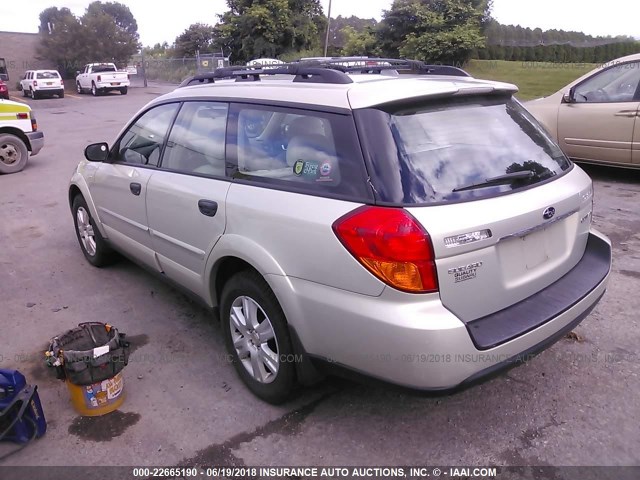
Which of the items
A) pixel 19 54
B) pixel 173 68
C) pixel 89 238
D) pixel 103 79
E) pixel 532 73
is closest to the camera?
pixel 89 238

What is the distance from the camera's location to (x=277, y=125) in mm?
2840

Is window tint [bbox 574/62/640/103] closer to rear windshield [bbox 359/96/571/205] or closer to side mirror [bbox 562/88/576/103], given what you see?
side mirror [bbox 562/88/576/103]

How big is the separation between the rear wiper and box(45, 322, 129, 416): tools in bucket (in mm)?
1937

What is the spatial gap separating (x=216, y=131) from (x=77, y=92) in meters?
36.6

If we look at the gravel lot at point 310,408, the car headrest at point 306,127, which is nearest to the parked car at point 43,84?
the gravel lot at point 310,408

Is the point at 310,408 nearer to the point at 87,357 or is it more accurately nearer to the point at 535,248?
the point at 87,357

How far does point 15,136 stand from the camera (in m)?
9.70

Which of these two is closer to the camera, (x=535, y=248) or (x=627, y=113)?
(x=535, y=248)

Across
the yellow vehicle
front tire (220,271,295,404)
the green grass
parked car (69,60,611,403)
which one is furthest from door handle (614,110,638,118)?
the green grass

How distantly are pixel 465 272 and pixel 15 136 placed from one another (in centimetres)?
981

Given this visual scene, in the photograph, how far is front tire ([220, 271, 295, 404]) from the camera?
2.70 meters

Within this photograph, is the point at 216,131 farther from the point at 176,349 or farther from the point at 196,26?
the point at 196,26

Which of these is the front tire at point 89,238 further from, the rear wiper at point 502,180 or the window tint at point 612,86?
the window tint at point 612,86

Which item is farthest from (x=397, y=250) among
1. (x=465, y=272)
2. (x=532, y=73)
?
(x=532, y=73)
